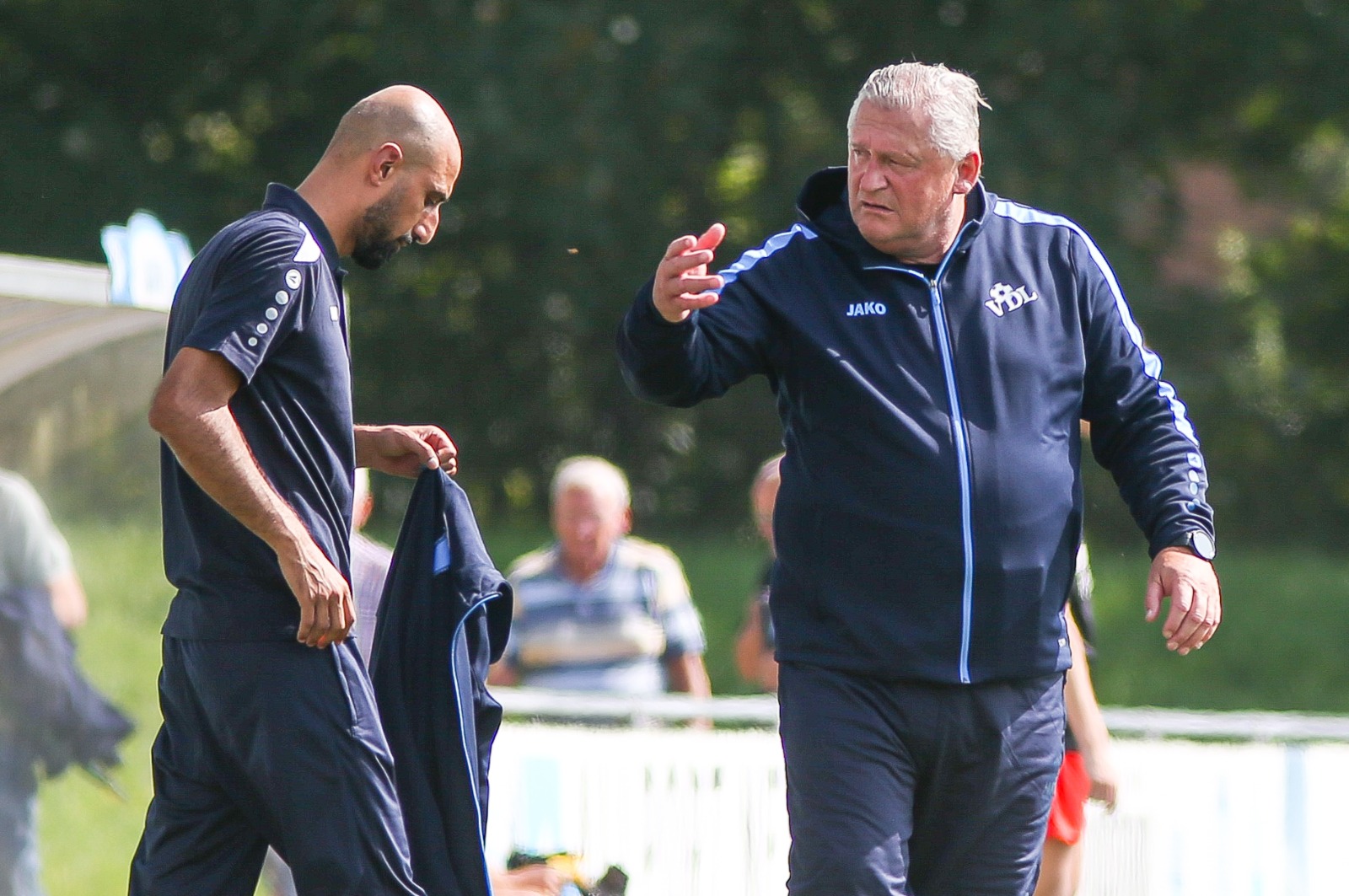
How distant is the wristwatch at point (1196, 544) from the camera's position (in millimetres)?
3852

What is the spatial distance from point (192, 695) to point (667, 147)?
42.8ft

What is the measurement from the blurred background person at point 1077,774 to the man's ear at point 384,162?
242 centimetres

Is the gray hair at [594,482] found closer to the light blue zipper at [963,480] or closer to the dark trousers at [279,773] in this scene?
the light blue zipper at [963,480]

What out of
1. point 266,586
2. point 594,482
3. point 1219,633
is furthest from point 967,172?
point 1219,633

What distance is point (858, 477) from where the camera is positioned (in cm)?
379

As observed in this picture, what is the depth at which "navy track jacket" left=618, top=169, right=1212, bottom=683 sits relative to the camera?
3.74 m

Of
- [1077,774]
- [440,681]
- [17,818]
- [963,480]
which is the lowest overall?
[17,818]

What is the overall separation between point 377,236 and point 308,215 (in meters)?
0.15

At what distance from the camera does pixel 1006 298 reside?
3895 millimetres

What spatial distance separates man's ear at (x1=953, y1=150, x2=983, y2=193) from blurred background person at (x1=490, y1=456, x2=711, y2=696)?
12.9 feet

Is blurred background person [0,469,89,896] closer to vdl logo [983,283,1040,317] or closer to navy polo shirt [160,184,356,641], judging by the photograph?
navy polo shirt [160,184,356,641]

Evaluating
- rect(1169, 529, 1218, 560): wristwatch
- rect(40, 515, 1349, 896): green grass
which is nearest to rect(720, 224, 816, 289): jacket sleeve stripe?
rect(1169, 529, 1218, 560): wristwatch

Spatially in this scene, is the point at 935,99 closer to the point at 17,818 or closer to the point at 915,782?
the point at 915,782

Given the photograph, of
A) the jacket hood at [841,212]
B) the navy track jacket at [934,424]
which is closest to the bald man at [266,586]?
the navy track jacket at [934,424]
